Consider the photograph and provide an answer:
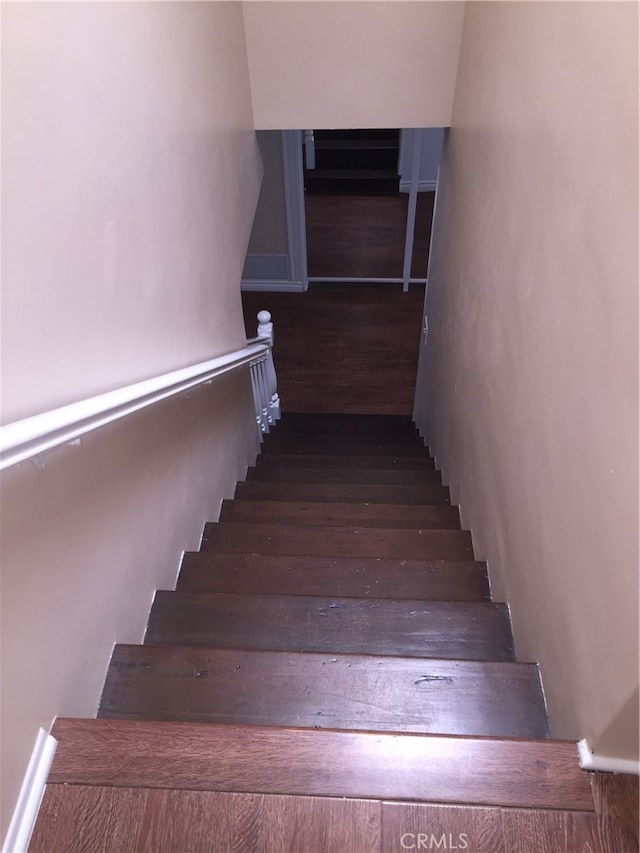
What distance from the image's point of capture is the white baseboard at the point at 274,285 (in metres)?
5.75

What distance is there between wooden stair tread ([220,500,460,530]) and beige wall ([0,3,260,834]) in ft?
1.51

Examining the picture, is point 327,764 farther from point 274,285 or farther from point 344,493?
point 274,285

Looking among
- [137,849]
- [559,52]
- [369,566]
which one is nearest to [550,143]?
[559,52]

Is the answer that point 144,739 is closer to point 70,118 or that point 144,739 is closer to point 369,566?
point 369,566

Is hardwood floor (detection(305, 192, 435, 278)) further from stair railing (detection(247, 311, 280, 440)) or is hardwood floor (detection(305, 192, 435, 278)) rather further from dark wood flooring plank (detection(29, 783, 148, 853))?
dark wood flooring plank (detection(29, 783, 148, 853))

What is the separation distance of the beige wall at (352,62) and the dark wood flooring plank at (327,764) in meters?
2.88

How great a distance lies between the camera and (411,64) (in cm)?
283

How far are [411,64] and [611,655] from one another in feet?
9.35

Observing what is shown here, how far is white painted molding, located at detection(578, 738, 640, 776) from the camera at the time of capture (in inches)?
39.8

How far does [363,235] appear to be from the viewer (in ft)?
20.5

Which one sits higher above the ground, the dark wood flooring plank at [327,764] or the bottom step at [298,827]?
the dark wood flooring plank at [327,764]

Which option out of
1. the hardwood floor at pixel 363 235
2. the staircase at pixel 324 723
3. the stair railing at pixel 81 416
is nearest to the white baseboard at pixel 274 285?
the hardwood floor at pixel 363 235

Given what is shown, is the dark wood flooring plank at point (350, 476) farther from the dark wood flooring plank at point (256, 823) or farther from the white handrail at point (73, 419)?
the dark wood flooring plank at point (256, 823)

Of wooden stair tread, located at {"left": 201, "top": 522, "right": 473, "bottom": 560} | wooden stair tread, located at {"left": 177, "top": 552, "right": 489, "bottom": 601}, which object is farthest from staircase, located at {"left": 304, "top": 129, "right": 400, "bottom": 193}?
wooden stair tread, located at {"left": 177, "top": 552, "right": 489, "bottom": 601}
